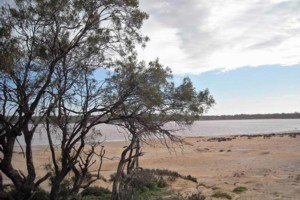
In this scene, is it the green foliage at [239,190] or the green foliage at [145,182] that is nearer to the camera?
the green foliage at [145,182]

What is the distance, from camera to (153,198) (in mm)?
12945

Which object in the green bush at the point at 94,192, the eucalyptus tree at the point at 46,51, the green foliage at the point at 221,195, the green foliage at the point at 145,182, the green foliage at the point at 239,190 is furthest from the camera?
the green foliage at the point at 239,190

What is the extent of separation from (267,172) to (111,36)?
50.7 feet

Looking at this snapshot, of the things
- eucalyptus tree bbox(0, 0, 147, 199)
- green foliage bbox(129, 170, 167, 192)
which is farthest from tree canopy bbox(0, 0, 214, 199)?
green foliage bbox(129, 170, 167, 192)

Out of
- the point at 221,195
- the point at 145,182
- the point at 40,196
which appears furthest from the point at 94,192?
the point at 221,195

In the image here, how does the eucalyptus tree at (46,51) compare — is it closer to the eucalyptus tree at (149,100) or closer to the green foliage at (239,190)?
the eucalyptus tree at (149,100)

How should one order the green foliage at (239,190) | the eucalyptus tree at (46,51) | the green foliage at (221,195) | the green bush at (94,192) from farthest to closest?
the green foliage at (239,190)
the green foliage at (221,195)
the green bush at (94,192)
the eucalyptus tree at (46,51)

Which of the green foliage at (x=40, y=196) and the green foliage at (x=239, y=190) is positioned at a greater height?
the green foliage at (x=40, y=196)

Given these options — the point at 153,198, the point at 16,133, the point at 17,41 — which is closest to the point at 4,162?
the point at 16,133

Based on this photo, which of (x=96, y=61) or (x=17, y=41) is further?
(x=96, y=61)

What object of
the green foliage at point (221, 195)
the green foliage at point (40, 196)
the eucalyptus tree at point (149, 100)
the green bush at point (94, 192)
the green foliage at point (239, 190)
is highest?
the eucalyptus tree at point (149, 100)

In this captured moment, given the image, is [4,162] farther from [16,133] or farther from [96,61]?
[96,61]

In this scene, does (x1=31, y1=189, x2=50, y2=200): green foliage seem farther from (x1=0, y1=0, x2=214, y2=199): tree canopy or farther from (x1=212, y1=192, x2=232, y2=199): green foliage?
(x1=212, y1=192, x2=232, y2=199): green foliage

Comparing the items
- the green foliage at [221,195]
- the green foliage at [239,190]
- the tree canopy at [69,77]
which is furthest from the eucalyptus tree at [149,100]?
the green foliage at [239,190]
